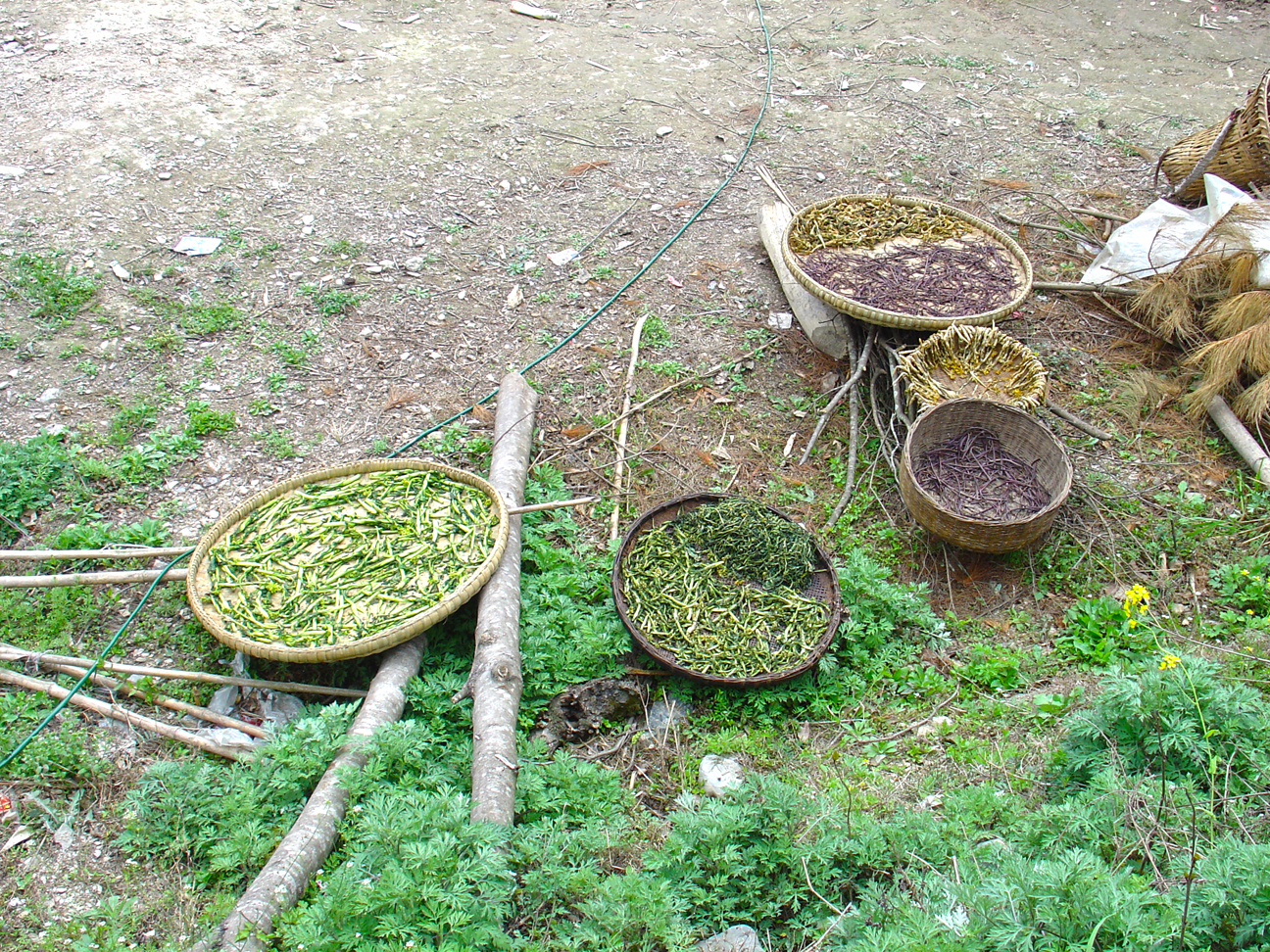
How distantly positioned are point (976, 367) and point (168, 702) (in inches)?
160

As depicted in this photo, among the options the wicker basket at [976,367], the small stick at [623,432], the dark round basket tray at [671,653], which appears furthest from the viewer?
the wicker basket at [976,367]

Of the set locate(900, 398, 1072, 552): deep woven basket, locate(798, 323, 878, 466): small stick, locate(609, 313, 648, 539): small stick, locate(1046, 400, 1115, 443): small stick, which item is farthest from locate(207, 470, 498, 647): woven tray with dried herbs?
locate(1046, 400, 1115, 443): small stick

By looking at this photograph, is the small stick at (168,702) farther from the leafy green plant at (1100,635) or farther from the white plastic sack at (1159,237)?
the white plastic sack at (1159,237)

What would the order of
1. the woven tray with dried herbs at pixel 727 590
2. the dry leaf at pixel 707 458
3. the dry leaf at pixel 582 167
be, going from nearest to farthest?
the woven tray with dried herbs at pixel 727 590 < the dry leaf at pixel 707 458 < the dry leaf at pixel 582 167

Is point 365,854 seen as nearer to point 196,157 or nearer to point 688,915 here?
point 688,915

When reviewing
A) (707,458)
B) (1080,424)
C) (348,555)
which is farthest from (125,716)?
(1080,424)

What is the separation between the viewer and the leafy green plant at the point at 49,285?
4.90m

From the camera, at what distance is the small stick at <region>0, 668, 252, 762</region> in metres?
3.16

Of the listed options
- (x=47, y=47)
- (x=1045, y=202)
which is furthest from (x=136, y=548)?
(x=1045, y=202)

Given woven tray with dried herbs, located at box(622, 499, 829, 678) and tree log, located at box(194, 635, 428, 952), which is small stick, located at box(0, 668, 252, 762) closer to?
tree log, located at box(194, 635, 428, 952)

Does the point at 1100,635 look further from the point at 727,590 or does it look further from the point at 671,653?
the point at 671,653

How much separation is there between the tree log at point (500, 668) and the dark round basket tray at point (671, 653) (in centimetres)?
47

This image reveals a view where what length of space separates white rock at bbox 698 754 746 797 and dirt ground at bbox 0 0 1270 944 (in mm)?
1465

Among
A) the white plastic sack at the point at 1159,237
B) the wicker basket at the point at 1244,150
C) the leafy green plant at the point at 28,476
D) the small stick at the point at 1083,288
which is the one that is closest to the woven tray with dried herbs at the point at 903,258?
the small stick at the point at 1083,288
